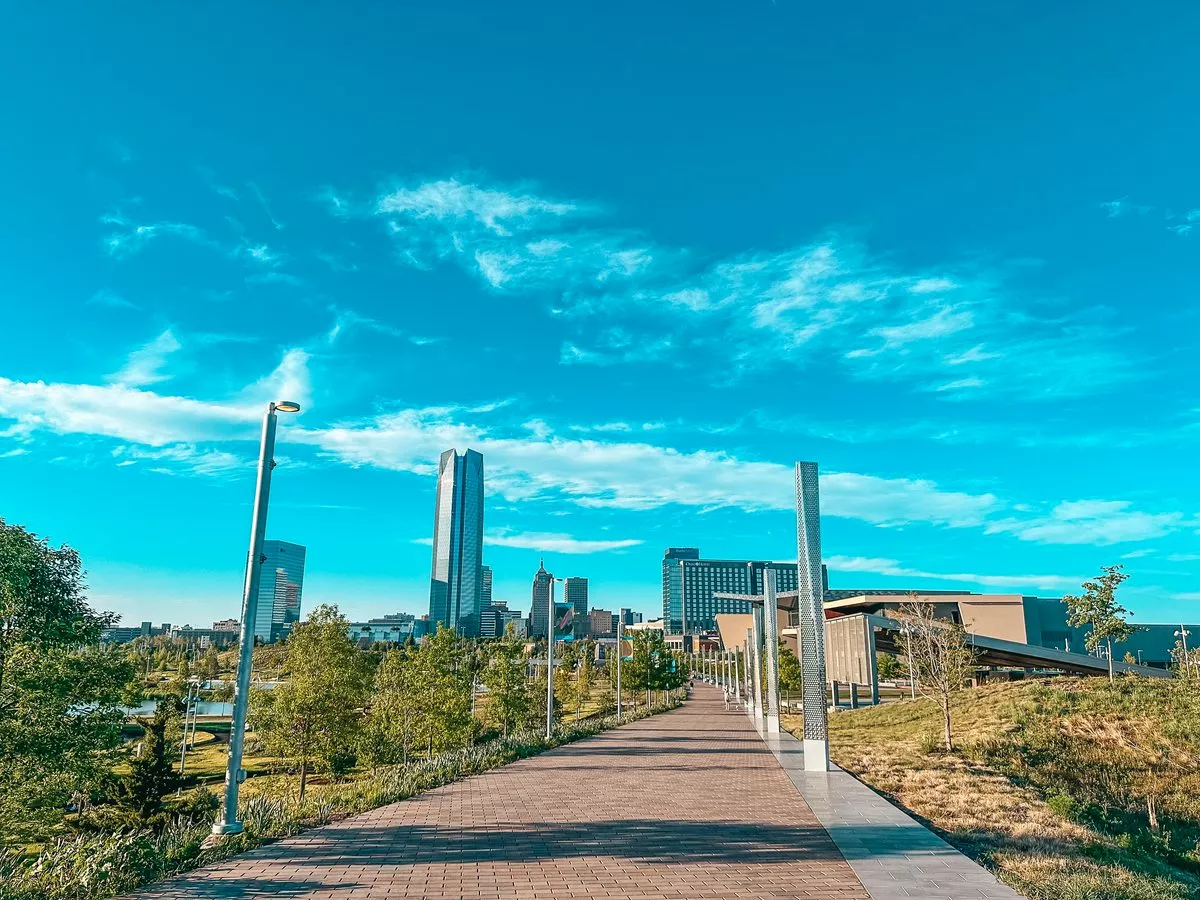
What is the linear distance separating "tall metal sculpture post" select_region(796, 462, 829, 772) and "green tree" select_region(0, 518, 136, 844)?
17.0m

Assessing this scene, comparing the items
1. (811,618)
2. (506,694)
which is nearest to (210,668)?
(506,694)

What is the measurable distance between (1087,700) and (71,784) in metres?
37.9

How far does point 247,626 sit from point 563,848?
579 centimetres

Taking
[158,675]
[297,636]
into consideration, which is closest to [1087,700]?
[297,636]

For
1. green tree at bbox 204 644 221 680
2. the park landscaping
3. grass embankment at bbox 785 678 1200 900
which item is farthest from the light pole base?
green tree at bbox 204 644 221 680

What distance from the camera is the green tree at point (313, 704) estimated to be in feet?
86.7

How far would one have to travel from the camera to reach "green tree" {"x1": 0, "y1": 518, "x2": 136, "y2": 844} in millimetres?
15586

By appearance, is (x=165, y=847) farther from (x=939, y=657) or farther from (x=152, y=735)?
(x=939, y=657)

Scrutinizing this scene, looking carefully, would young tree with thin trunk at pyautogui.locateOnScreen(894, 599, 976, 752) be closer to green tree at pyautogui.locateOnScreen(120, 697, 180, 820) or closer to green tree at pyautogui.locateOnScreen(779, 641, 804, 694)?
green tree at pyautogui.locateOnScreen(779, 641, 804, 694)

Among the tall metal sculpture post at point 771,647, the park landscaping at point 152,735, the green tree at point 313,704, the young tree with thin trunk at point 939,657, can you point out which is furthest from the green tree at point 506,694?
the young tree with thin trunk at point 939,657

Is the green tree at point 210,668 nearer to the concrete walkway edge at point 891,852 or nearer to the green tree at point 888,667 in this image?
the green tree at point 888,667

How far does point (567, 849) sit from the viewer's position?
1152 centimetres

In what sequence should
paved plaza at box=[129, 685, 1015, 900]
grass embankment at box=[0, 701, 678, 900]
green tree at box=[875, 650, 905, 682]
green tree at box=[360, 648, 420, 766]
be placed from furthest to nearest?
1. green tree at box=[875, 650, 905, 682]
2. green tree at box=[360, 648, 420, 766]
3. paved plaza at box=[129, 685, 1015, 900]
4. grass embankment at box=[0, 701, 678, 900]

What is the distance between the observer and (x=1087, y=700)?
113 ft
